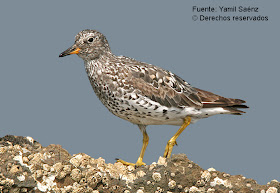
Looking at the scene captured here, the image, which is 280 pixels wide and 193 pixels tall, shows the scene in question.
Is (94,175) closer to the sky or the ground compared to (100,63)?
closer to the ground

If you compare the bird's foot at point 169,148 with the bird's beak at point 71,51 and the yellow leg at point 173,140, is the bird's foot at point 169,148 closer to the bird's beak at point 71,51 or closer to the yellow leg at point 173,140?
the yellow leg at point 173,140

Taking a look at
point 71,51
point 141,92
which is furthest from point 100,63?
point 141,92

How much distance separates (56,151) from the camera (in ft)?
24.0

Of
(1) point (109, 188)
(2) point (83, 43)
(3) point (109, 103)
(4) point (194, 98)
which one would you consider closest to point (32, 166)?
(1) point (109, 188)

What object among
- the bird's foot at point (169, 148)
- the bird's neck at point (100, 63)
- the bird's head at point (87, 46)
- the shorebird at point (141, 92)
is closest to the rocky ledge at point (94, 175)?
the bird's foot at point (169, 148)

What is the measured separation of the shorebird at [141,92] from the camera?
7734mm

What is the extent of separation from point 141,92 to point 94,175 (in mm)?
1569

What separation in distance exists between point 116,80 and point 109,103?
37cm

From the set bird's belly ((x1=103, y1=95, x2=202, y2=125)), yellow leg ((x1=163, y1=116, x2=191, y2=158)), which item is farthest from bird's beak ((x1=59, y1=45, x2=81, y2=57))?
yellow leg ((x1=163, y1=116, x2=191, y2=158))

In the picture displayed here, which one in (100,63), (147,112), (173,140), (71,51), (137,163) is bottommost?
(137,163)

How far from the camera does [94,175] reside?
6816 mm

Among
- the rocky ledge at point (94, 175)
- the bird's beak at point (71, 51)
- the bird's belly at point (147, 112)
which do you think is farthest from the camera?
the bird's beak at point (71, 51)

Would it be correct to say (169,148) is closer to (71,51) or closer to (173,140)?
(173,140)

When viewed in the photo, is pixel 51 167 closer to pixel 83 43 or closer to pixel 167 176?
pixel 167 176
